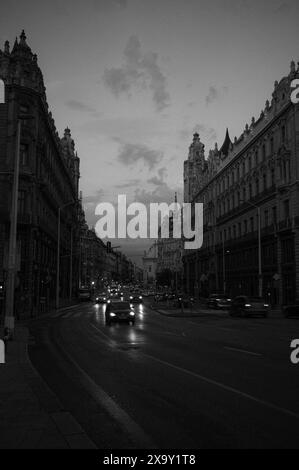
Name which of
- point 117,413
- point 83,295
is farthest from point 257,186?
point 117,413

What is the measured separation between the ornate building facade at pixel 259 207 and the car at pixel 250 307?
5538 mm

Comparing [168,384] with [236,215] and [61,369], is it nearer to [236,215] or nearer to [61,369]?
[61,369]

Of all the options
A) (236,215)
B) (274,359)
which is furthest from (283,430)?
(236,215)

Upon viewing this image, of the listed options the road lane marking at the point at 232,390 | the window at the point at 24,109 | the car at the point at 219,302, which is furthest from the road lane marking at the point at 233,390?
the window at the point at 24,109

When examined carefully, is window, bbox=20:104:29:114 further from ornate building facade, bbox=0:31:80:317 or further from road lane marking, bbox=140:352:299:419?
road lane marking, bbox=140:352:299:419

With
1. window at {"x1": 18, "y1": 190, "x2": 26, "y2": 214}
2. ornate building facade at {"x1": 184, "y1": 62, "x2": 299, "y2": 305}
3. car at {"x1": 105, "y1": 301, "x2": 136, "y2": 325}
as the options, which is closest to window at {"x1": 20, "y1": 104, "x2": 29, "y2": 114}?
window at {"x1": 18, "y1": 190, "x2": 26, "y2": 214}

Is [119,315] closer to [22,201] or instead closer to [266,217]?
[22,201]

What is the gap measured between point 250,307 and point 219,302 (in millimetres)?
12808

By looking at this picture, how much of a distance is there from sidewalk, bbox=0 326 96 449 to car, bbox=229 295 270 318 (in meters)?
25.7

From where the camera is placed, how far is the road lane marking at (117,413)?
596 centimetres

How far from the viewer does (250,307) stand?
3409 cm

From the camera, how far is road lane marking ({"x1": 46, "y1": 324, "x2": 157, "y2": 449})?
5.96 meters

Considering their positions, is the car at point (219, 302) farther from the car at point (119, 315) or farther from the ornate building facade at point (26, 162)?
the car at point (119, 315)

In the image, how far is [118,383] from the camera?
32.5 feet
